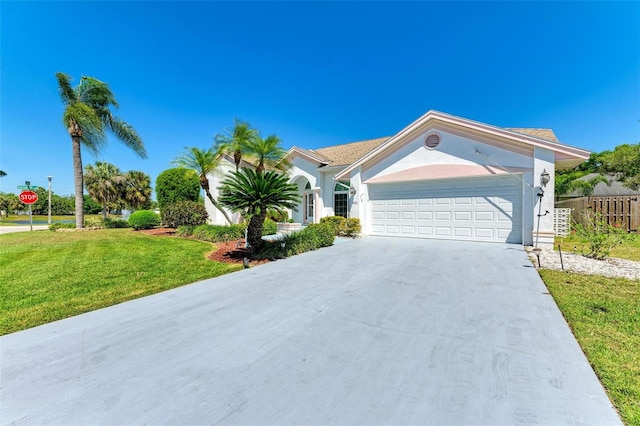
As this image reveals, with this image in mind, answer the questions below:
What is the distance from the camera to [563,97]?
16.0 meters

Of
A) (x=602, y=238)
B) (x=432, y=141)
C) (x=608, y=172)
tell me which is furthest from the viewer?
(x=608, y=172)

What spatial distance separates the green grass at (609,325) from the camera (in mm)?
2350

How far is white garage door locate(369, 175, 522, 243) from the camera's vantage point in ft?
33.2

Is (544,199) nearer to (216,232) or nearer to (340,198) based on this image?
(340,198)

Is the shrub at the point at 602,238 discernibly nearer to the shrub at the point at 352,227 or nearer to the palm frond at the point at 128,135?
the shrub at the point at 352,227

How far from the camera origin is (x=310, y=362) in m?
2.76

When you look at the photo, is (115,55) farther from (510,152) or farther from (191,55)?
(510,152)

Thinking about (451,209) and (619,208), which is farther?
(619,208)

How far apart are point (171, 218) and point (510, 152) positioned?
18711 millimetres

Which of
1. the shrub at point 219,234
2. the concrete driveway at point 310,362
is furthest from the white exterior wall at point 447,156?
the shrub at point 219,234

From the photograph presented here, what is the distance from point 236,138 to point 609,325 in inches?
594

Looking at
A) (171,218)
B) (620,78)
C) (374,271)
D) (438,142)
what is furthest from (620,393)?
(620,78)

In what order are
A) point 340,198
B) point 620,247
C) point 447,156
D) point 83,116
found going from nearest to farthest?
point 620,247, point 447,156, point 83,116, point 340,198

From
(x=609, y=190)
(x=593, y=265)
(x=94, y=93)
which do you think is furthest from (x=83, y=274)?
(x=609, y=190)
